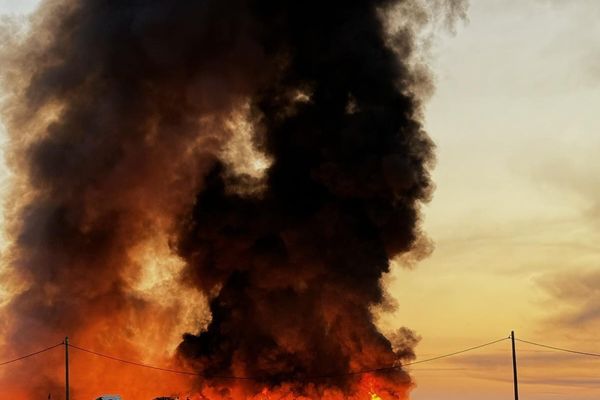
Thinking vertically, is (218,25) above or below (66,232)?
above

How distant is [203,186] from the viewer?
156 metres

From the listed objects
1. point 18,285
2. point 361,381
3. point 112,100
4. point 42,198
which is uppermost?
point 112,100

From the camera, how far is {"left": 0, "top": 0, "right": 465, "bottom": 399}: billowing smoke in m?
146

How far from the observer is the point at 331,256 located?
470ft

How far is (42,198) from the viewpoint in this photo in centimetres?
15400

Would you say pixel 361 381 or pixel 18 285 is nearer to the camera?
pixel 361 381

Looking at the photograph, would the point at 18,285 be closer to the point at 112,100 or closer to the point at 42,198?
the point at 42,198

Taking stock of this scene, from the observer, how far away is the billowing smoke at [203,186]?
145500 millimetres

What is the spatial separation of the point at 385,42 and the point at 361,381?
145 feet

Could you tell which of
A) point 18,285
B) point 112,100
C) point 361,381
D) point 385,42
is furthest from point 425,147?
point 18,285

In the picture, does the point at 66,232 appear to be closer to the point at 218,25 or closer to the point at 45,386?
the point at 45,386

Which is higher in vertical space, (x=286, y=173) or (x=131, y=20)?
(x=131, y=20)

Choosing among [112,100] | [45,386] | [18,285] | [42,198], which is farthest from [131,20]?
[45,386]

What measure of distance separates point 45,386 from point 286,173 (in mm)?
42110
